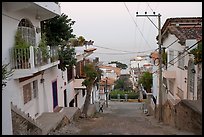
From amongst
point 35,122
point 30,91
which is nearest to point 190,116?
point 35,122

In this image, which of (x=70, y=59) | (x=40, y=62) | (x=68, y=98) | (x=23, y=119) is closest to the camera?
(x=23, y=119)

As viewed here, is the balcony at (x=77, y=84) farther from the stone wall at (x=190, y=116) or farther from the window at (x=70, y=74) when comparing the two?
the stone wall at (x=190, y=116)

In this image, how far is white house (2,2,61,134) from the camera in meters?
9.51

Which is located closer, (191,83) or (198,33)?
(191,83)

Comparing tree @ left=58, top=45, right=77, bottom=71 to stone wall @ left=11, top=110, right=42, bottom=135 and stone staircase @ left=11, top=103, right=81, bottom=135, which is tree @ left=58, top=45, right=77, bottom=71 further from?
stone wall @ left=11, top=110, right=42, bottom=135

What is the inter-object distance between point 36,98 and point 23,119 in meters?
4.06

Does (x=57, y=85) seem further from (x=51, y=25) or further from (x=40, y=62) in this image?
(x=40, y=62)

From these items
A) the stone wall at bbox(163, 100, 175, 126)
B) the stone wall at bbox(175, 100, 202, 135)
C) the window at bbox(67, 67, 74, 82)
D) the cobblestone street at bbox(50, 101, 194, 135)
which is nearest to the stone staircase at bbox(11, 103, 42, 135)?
the cobblestone street at bbox(50, 101, 194, 135)

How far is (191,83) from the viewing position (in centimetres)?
1498

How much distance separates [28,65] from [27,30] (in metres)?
2.31

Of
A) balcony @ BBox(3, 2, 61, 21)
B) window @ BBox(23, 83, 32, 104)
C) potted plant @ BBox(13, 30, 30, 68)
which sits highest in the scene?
balcony @ BBox(3, 2, 61, 21)

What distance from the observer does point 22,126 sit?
8555 mm

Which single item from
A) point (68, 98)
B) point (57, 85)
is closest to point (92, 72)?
point (68, 98)

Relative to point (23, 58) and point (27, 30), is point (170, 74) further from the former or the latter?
point (23, 58)
